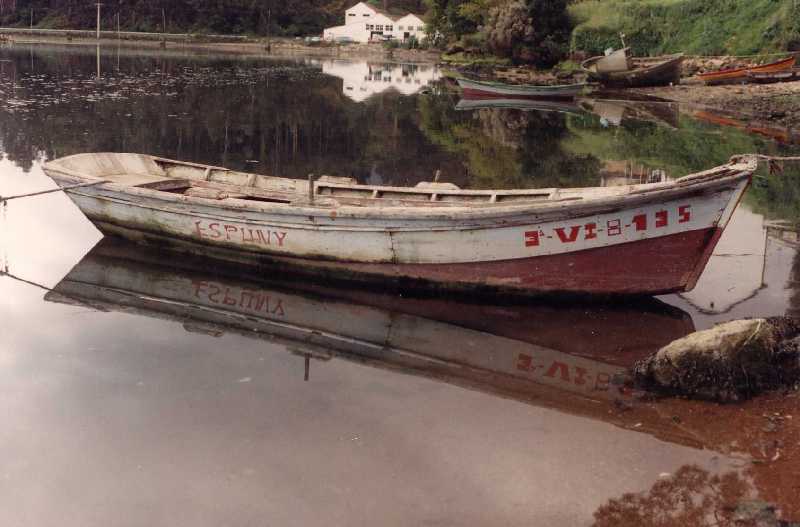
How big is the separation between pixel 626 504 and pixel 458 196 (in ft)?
19.9

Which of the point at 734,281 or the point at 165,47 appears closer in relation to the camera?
the point at 734,281

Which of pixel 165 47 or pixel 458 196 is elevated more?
pixel 165 47

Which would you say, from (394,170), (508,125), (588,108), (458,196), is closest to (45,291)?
(458,196)

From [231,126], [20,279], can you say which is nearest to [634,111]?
[231,126]

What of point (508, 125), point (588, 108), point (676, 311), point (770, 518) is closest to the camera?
point (770, 518)

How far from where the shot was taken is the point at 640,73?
1663 inches

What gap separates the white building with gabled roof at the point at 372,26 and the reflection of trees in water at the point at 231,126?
59.1 metres

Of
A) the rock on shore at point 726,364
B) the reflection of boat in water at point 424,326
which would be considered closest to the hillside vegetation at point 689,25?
the reflection of boat in water at point 424,326

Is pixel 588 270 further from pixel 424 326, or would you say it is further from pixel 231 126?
pixel 231 126

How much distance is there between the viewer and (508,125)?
1200 inches

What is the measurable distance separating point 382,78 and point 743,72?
23.5m

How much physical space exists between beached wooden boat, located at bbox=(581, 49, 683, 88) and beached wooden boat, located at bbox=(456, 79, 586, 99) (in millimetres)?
3570

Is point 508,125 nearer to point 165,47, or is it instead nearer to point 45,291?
point 45,291

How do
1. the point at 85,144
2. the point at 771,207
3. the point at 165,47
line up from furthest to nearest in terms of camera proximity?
1. the point at 165,47
2. the point at 85,144
3. the point at 771,207
